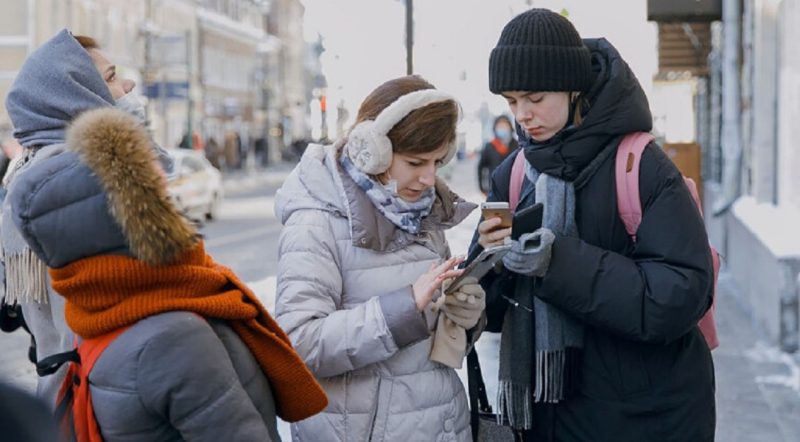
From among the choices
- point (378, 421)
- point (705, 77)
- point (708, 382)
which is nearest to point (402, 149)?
point (378, 421)

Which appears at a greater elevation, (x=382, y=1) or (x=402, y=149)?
(x=382, y=1)

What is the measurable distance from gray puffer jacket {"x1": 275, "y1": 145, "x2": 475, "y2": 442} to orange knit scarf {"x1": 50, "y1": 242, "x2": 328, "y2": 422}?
0.47 metres

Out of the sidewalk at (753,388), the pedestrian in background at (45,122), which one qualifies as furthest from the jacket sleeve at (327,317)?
the sidewalk at (753,388)

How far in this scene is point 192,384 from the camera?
7.26 ft

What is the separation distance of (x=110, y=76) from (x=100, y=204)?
145 cm

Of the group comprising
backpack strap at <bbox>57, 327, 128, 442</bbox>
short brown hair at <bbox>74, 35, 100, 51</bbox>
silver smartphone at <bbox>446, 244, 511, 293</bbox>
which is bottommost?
backpack strap at <bbox>57, 327, 128, 442</bbox>

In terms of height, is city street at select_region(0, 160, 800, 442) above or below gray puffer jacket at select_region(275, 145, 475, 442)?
below

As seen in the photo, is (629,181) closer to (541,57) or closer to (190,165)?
(541,57)

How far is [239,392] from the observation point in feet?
7.53

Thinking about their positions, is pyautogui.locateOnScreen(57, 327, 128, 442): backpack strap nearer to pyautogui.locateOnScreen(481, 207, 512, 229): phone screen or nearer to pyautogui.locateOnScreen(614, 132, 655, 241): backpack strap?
pyautogui.locateOnScreen(481, 207, 512, 229): phone screen

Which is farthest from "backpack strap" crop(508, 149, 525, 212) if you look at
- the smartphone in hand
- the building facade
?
the building facade

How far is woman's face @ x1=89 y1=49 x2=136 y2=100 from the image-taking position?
Result: 3.52m

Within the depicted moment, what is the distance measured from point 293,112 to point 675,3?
89.4 meters

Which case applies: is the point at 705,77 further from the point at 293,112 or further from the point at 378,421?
the point at 293,112
